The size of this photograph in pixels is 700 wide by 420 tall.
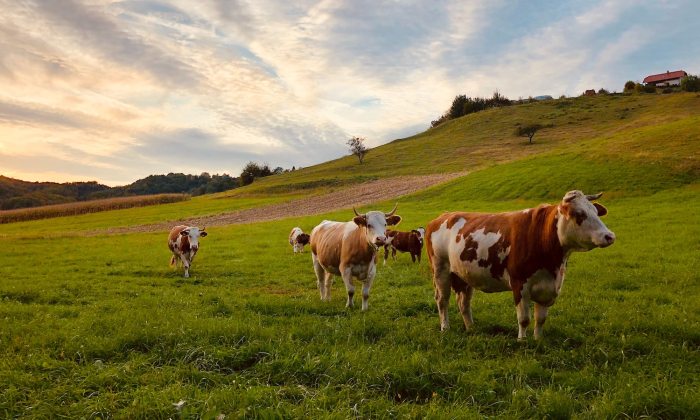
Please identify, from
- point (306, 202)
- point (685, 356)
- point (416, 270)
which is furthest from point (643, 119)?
point (685, 356)

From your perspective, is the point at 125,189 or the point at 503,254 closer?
the point at 503,254

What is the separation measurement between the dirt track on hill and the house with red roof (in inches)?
4903

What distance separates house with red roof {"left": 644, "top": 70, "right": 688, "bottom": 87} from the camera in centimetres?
13900

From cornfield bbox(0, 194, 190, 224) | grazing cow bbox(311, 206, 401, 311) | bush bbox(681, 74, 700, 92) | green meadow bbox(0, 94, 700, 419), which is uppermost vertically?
bush bbox(681, 74, 700, 92)

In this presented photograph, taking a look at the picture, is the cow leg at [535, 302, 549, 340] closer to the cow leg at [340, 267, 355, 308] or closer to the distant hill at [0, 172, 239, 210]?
the cow leg at [340, 267, 355, 308]

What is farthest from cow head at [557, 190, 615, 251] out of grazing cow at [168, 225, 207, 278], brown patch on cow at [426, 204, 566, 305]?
grazing cow at [168, 225, 207, 278]

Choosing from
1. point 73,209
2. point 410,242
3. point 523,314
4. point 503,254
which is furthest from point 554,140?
point 73,209

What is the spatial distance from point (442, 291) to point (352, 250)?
2872 mm

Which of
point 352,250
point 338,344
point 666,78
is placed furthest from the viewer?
point 666,78

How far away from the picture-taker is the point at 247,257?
873 inches

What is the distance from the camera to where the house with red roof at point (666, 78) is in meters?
139

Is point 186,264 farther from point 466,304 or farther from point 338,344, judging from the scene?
point 466,304

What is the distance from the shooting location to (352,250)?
11.1 metres

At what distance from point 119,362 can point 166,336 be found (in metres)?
0.92
